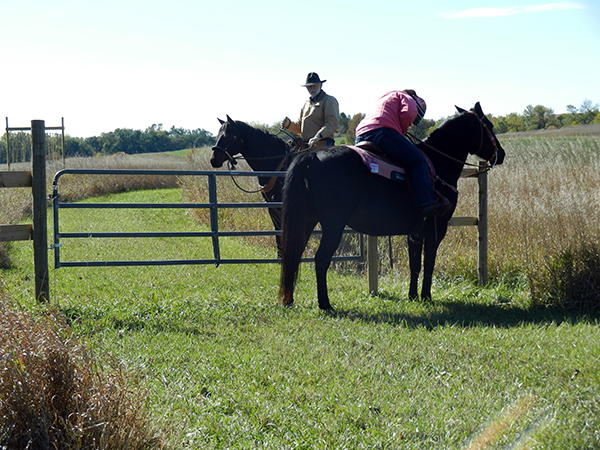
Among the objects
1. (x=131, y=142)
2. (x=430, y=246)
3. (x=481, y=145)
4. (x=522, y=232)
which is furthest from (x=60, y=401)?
(x=131, y=142)

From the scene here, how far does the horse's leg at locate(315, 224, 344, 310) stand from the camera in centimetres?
645

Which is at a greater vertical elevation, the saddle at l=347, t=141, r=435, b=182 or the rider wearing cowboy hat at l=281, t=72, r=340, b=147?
the rider wearing cowboy hat at l=281, t=72, r=340, b=147

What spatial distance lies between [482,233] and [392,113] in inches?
94.6

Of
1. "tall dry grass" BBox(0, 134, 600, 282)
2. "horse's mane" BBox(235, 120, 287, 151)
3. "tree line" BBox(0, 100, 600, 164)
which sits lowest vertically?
"tall dry grass" BBox(0, 134, 600, 282)

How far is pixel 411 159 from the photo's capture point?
6363 mm

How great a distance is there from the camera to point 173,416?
356 cm

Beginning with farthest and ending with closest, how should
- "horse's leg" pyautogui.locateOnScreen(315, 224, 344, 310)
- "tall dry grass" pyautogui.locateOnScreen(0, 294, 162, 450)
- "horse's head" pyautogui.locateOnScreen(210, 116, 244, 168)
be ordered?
1. "horse's head" pyautogui.locateOnScreen(210, 116, 244, 168)
2. "horse's leg" pyautogui.locateOnScreen(315, 224, 344, 310)
3. "tall dry grass" pyautogui.locateOnScreen(0, 294, 162, 450)

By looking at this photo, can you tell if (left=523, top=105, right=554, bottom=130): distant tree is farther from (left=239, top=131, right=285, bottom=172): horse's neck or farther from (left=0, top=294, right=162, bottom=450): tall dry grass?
(left=0, top=294, right=162, bottom=450): tall dry grass

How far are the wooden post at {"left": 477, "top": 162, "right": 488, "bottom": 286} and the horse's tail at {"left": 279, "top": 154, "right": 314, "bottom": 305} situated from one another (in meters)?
2.79

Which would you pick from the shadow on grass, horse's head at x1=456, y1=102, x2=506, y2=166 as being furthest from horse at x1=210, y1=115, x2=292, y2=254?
the shadow on grass

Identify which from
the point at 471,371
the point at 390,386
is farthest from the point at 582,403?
the point at 390,386

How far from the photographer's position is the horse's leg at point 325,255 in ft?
21.1

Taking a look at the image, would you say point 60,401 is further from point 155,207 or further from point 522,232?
point 522,232

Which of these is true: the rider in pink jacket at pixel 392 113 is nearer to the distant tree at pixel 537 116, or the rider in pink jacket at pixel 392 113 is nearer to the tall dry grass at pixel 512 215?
the tall dry grass at pixel 512 215
